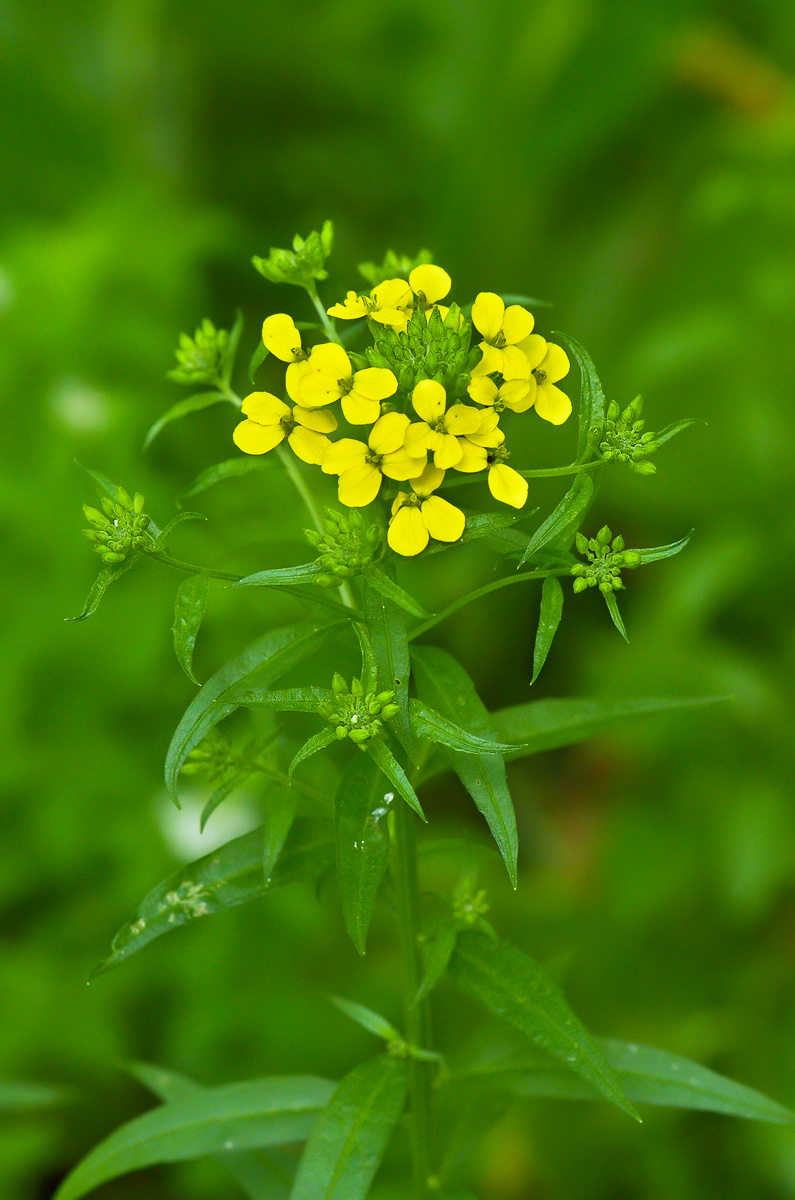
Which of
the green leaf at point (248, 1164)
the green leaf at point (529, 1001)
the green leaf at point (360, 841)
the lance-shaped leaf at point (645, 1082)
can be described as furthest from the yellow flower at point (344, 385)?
the green leaf at point (248, 1164)

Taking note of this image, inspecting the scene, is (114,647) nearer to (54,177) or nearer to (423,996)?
(423,996)

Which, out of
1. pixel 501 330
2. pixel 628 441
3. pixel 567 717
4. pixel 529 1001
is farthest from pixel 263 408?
pixel 529 1001

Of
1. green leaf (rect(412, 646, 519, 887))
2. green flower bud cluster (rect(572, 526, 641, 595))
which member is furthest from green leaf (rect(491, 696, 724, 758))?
green flower bud cluster (rect(572, 526, 641, 595))

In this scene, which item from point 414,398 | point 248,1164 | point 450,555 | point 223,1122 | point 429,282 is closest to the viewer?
point 414,398

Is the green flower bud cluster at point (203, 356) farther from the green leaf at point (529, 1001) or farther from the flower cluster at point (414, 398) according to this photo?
the green leaf at point (529, 1001)

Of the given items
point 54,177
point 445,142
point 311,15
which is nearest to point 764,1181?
point 445,142

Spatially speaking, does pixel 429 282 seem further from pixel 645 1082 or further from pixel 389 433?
pixel 645 1082
